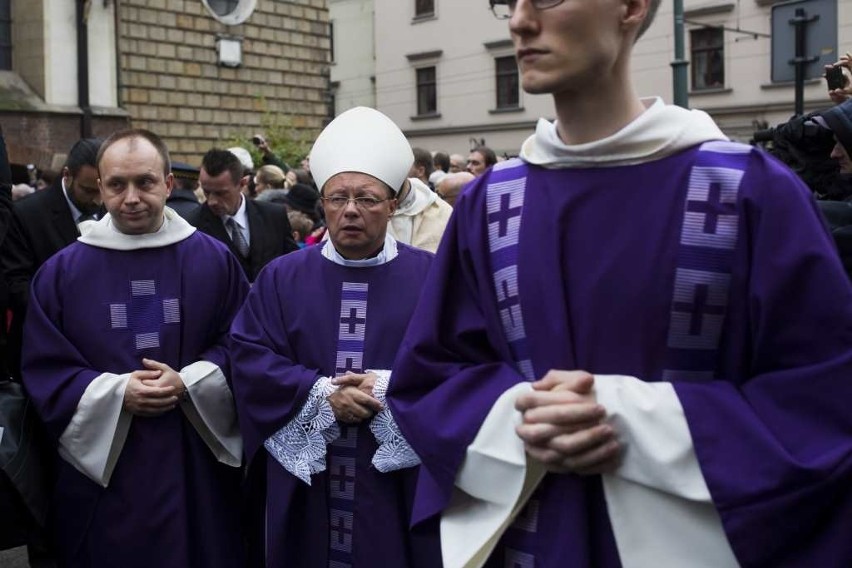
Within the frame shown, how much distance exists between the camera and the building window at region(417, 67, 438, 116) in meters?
34.6

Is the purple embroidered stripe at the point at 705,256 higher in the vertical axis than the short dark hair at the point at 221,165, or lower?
lower

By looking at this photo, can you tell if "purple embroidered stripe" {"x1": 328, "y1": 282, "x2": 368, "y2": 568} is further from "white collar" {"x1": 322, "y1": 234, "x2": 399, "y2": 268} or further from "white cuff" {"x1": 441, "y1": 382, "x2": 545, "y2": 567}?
"white cuff" {"x1": 441, "y1": 382, "x2": 545, "y2": 567}

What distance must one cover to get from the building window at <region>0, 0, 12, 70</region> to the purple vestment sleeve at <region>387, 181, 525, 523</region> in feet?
56.6

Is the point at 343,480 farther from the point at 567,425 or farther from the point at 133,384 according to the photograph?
the point at 567,425

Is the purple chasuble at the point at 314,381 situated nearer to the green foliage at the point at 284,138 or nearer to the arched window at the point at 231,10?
the green foliage at the point at 284,138

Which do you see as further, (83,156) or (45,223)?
(83,156)

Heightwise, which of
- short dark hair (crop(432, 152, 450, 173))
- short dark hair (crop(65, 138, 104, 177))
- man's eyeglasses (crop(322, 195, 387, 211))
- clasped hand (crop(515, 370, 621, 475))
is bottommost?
clasped hand (crop(515, 370, 621, 475))

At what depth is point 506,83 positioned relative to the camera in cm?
3262

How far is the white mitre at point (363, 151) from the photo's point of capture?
12.9 feet

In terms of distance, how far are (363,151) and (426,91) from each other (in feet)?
103

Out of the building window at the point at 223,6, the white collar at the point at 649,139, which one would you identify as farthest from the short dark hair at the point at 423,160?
the building window at the point at 223,6

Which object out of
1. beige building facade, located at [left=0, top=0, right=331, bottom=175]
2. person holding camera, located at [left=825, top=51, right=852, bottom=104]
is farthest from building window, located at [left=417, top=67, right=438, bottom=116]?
person holding camera, located at [left=825, top=51, right=852, bottom=104]

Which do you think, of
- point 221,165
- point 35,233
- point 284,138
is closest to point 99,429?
point 35,233

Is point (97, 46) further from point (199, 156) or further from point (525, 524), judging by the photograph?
point (525, 524)
